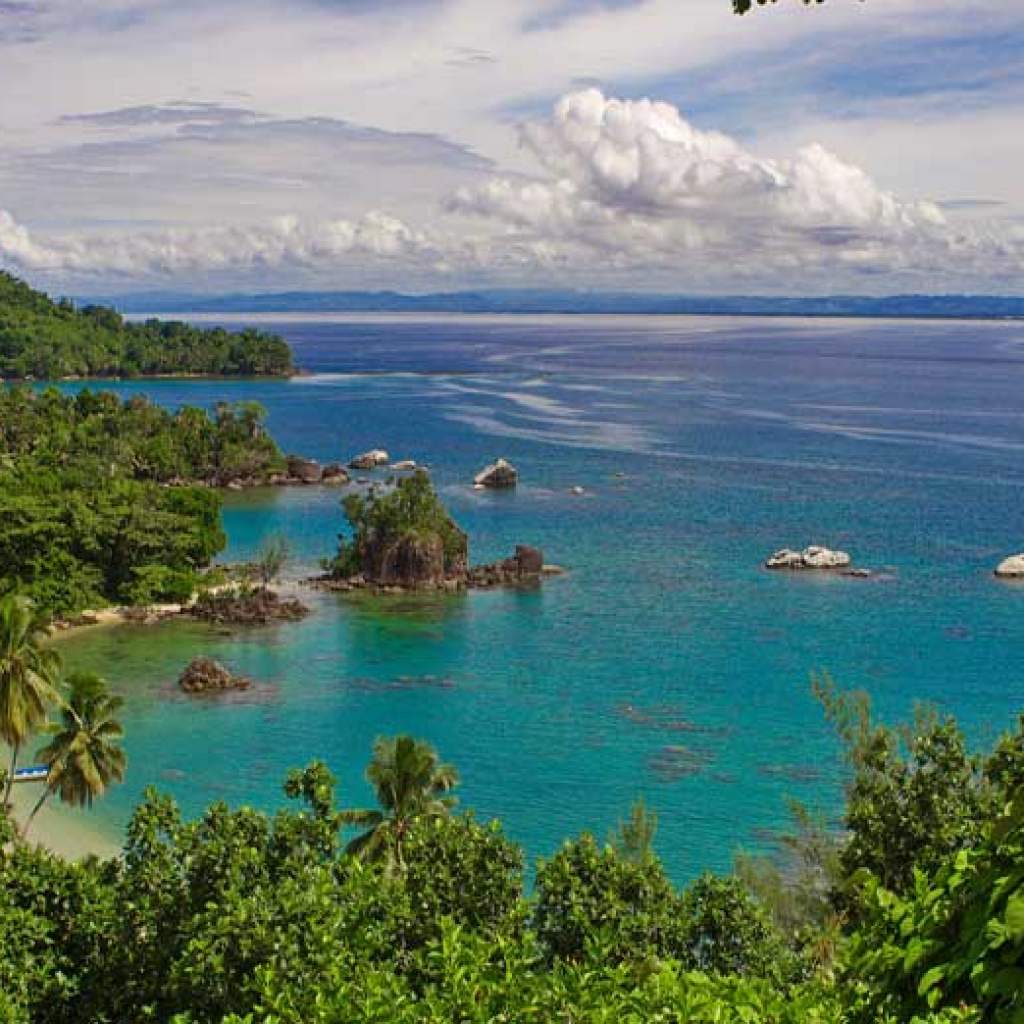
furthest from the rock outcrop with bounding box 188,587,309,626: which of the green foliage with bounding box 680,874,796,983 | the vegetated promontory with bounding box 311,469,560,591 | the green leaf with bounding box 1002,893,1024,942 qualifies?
the green leaf with bounding box 1002,893,1024,942

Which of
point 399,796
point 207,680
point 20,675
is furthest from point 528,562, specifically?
point 399,796

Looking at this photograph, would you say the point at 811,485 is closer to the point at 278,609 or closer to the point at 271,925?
the point at 278,609

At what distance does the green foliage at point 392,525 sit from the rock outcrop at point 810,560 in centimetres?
1798

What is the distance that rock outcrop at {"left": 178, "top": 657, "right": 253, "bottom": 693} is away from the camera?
2048 inches

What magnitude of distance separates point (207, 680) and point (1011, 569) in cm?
4468

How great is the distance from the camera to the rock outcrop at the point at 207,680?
171 feet

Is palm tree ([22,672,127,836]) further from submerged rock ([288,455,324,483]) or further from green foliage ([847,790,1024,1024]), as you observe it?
submerged rock ([288,455,324,483])

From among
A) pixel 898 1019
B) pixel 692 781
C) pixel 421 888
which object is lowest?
pixel 692 781

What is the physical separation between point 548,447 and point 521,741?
256ft

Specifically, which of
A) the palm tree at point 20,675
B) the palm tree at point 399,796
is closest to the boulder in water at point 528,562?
the palm tree at point 20,675

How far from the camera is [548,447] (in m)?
123

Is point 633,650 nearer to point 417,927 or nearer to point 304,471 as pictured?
point 417,927

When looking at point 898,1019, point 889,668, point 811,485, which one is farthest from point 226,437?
point 898,1019

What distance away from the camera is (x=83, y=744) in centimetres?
3372
